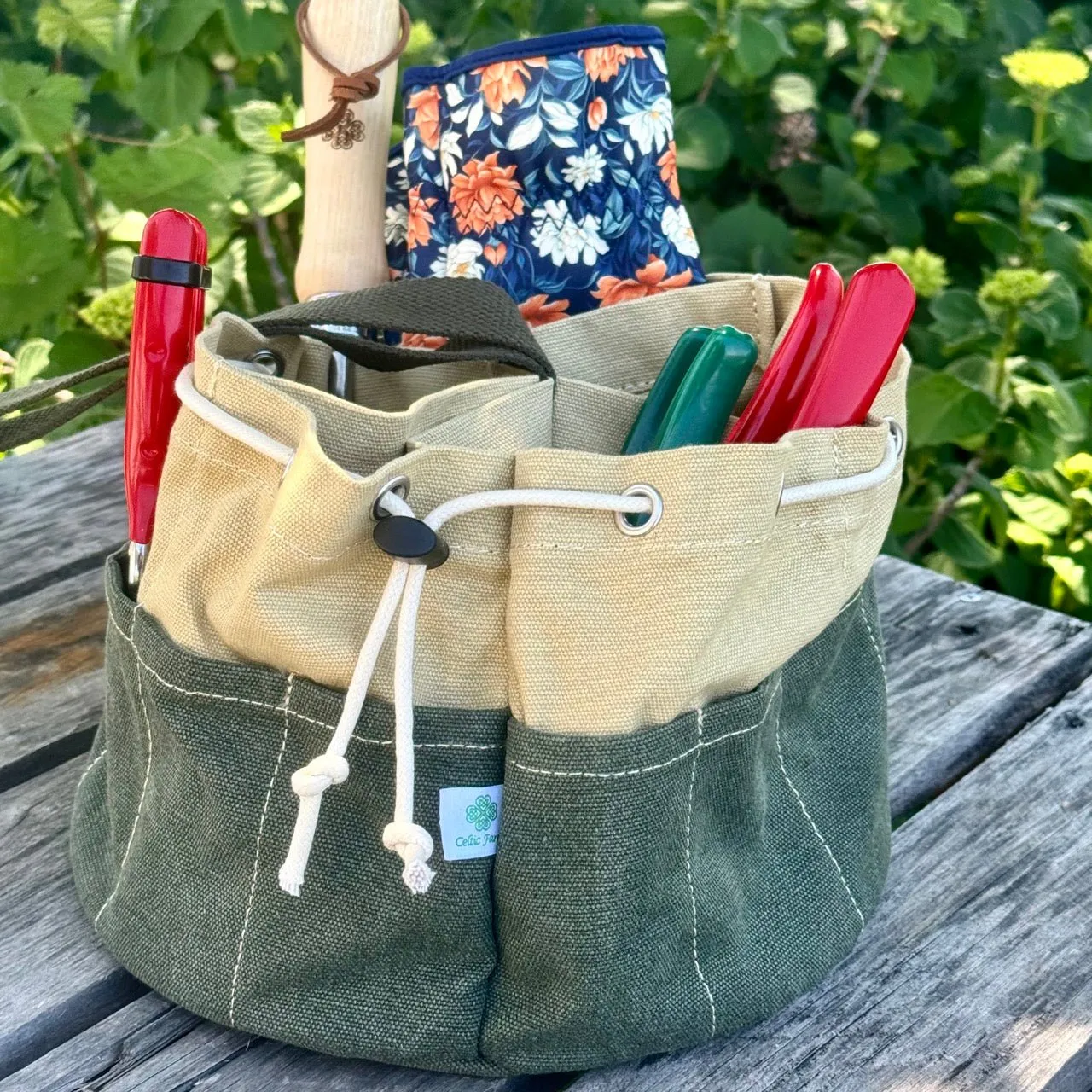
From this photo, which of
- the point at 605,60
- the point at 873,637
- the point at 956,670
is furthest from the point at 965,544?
the point at 605,60

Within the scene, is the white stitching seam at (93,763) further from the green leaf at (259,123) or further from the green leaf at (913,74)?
the green leaf at (913,74)

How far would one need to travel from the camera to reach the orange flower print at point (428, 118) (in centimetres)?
77

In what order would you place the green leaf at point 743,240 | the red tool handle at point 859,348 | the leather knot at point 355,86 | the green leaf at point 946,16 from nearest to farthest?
1. the red tool handle at point 859,348
2. the leather knot at point 355,86
3. the green leaf at point 946,16
4. the green leaf at point 743,240

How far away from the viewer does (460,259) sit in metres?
0.77

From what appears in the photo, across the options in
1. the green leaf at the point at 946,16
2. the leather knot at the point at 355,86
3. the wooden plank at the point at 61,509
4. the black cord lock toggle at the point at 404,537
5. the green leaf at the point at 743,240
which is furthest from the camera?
the green leaf at the point at 743,240

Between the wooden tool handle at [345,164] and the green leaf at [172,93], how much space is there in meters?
0.69

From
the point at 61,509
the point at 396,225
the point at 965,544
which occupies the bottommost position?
the point at 965,544

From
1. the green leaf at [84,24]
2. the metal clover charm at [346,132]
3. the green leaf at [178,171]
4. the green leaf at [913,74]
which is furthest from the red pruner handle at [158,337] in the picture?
the green leaf at [913,74]

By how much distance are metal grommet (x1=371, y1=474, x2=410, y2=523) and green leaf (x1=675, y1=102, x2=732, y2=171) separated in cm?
103

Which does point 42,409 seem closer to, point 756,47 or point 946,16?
point 756,47

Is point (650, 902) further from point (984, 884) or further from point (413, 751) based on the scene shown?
point (984, 884)

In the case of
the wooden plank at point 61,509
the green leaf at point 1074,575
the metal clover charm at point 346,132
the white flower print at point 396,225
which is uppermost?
the metal clover charm at point 346,132

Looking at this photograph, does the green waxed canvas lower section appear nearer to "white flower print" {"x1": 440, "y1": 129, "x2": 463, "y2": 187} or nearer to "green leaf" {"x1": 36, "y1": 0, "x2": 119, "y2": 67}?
"white flower print" {"x1": 440, "y1": 129, "x2": 463, "y2": 187}

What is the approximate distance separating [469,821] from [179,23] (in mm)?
1057
